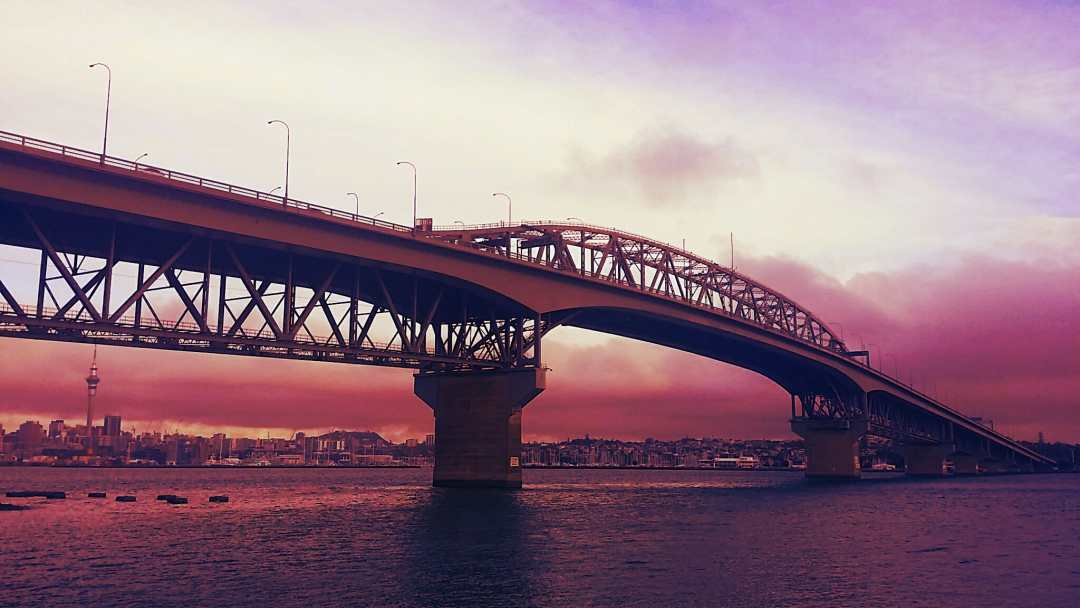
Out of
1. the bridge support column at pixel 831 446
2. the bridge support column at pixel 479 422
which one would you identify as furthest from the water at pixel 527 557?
the bridge support column at pixel 831 446

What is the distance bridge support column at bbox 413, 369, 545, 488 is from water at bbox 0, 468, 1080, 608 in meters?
12.4

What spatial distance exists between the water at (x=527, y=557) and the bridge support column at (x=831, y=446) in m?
90.5

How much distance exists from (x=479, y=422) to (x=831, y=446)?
100 m

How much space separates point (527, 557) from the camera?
45.1m

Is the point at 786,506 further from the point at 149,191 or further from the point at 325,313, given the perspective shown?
the point at 149,191

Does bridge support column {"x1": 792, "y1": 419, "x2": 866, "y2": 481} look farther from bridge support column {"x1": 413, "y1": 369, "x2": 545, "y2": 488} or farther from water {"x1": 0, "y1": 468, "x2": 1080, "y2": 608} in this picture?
bridge support column {"x1": 413, "y1": 369, "x2": 545, "y2": 488}

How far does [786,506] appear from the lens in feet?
292

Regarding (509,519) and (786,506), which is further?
(786,506)

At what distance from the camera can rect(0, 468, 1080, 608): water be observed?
34656 millimetres

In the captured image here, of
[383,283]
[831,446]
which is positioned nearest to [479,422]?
[383,283]

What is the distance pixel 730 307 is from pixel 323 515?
268 feet

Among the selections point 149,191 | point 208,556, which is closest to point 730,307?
point 149,191

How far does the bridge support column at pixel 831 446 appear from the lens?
16975 cm

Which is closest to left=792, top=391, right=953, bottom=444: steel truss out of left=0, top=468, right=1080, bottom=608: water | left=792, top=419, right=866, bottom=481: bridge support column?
left=792, top=419, right=866, bottom=481: bridge support column
